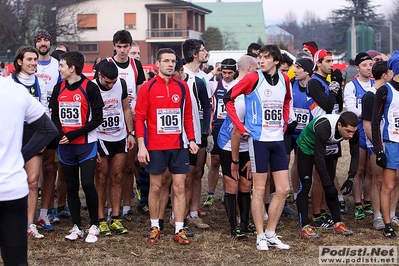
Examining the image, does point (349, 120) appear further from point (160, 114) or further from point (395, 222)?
point (160, 114)

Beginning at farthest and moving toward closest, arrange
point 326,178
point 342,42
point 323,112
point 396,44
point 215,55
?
point 342,42 < point 396,44 < point 215,55 < point 323,112 < point 326,178

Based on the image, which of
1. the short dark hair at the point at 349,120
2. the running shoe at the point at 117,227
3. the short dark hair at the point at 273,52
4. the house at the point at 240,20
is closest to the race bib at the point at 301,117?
the short dark hair at the point at 349,120

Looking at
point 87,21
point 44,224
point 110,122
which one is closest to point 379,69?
point 110,122

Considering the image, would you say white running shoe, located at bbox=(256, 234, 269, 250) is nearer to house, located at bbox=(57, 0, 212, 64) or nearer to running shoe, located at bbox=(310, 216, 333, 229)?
running shoe, located at bbox=(310, 216, 333, 229)

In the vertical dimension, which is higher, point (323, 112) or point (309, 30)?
point (309, 30)

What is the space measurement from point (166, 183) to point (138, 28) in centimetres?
6019

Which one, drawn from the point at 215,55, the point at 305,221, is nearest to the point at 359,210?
the point at 305,221

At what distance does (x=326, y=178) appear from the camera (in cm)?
742

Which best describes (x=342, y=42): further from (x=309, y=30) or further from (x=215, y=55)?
(x=309, y=30)

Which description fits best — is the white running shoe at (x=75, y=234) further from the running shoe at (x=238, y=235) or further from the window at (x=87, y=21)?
the window at (x=87, y=21)

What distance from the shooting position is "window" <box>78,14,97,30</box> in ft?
202

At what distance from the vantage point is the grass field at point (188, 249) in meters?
6.45

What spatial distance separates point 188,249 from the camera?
694 cm

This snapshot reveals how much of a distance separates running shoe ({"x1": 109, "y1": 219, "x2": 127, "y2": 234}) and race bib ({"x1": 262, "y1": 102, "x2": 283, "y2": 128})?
216 cm
